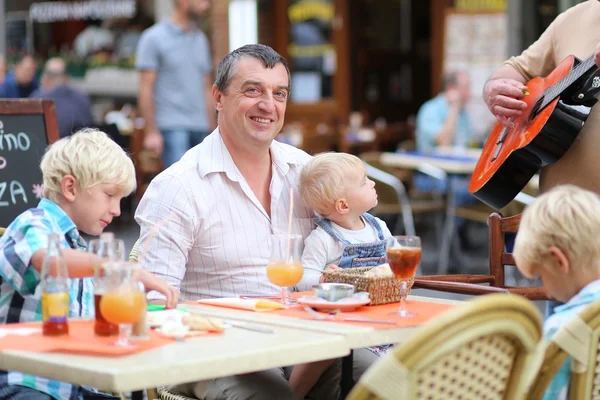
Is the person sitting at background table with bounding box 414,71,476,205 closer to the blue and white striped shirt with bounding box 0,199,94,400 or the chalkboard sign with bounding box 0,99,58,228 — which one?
the chalkboard sign with bounding box 0,99,58,228

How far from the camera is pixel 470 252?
9.86m

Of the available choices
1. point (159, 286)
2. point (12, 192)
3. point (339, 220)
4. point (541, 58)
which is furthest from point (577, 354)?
point (12, 192)

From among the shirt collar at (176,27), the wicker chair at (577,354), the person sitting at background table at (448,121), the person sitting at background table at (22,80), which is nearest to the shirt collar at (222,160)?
the wicker chair at (577,354)

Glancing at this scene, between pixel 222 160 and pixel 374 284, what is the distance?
85 centimetres

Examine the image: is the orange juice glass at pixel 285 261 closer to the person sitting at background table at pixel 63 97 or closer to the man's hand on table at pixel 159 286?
the man's hand on table at pixel 159 286

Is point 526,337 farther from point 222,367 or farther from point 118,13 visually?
point 118,13

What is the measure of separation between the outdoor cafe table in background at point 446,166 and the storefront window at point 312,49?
4.94 meters

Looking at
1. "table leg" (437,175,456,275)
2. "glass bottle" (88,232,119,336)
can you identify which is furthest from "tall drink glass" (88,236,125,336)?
"table leg" (437,175,456,275)

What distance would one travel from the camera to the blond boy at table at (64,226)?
2824 mm

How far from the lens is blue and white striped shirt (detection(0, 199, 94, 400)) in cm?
281

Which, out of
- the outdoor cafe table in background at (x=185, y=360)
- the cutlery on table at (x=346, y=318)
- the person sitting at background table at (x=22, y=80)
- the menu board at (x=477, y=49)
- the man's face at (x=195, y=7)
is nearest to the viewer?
the outdoor cafe table in background at (x=185, y=360)

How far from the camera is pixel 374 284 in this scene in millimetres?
2990

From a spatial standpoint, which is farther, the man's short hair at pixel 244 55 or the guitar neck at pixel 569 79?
the guitar neck at pixel 569 79

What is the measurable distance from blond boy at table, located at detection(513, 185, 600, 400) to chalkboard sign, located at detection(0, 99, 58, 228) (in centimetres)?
294
